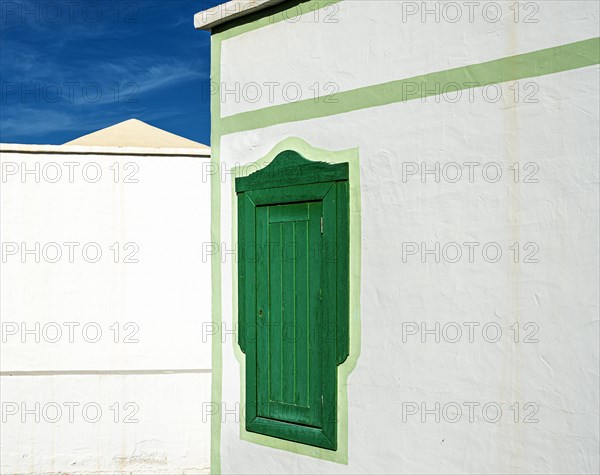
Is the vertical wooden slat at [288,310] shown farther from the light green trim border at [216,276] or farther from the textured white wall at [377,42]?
the textured white wall at [377,42]

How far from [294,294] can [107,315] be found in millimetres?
4016

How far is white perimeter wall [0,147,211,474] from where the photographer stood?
29.3 ft

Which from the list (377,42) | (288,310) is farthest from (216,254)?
(377,42)

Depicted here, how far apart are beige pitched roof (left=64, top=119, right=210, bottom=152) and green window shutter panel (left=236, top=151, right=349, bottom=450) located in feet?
20.6

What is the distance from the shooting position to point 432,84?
4957 millimetres

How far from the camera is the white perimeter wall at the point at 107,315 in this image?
8.95 m

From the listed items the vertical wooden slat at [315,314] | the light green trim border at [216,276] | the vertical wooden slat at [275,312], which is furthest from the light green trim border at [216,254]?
the vertical wooden slat at [315,314]

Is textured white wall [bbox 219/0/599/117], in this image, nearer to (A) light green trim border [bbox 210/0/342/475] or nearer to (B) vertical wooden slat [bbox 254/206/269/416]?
(A) light green trim border [bbox 210/0/342/475]

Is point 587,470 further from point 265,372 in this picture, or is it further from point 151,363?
point 151,363

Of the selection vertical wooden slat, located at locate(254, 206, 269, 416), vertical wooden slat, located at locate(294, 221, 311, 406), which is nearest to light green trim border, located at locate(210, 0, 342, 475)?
vertical wooden slat, located at locate(254, 206, 269, 416)

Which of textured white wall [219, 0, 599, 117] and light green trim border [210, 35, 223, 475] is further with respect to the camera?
→ light green trim border [210, 35, 223, 475]

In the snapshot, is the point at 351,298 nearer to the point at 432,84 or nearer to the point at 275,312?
the point at 275,312

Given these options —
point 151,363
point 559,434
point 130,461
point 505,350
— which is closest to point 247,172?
point 505,350

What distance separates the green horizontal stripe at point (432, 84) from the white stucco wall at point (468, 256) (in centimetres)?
5
